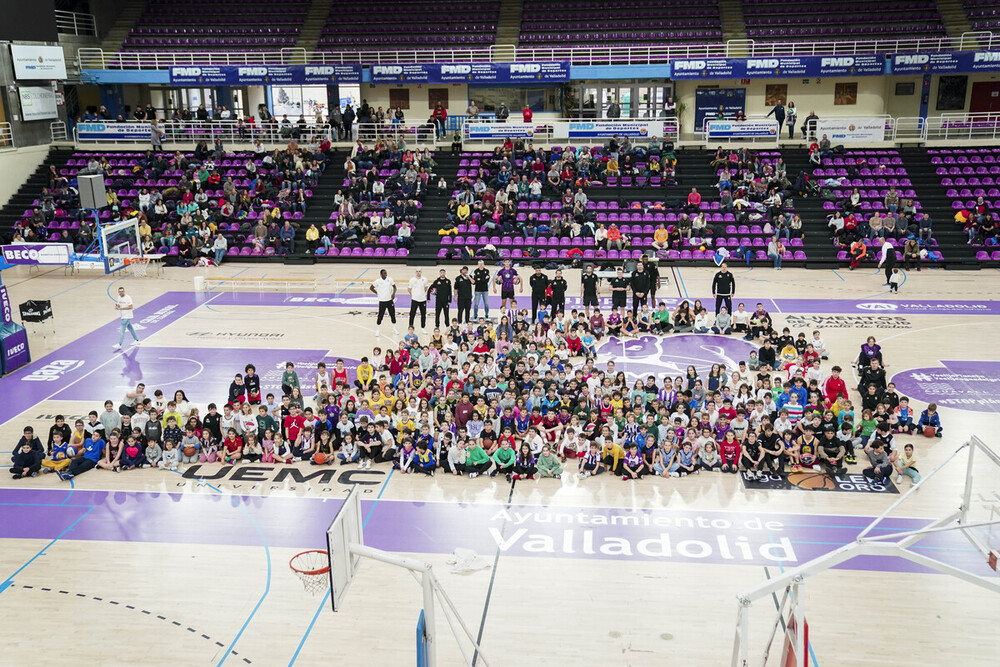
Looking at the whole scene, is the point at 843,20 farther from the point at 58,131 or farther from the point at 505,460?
the point at 58,131

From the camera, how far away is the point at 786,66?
3800 centimetres

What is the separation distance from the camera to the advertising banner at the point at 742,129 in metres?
37.6

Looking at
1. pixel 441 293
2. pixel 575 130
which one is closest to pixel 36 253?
pixel 441 293

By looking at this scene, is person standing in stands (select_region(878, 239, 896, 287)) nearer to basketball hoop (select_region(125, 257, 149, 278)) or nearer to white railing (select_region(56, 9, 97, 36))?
basketball hoop (select_region(125, 257, 149, 278))

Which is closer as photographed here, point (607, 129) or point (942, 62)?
point (942, 62)

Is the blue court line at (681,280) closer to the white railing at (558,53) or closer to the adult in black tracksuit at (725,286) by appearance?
the adult in black tracksuit at (725,286)

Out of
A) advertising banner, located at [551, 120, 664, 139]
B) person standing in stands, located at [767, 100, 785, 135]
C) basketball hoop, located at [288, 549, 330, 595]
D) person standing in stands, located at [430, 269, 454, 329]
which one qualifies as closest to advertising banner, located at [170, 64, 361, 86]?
advertising banner, located at [551, 120, 664, 139]

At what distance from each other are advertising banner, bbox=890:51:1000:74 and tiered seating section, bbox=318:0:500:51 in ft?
59.3

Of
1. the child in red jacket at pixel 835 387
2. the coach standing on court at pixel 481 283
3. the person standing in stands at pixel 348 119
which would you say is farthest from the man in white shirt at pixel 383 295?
the person standing in stands at pixel 348 119

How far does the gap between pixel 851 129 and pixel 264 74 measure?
85.2ft

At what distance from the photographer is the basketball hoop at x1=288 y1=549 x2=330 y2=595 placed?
11727mm

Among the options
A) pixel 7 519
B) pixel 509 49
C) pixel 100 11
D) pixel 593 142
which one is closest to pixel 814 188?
pixel 593 142

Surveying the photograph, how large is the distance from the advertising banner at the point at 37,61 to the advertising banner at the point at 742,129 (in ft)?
93.9

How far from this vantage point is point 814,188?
115 feet
